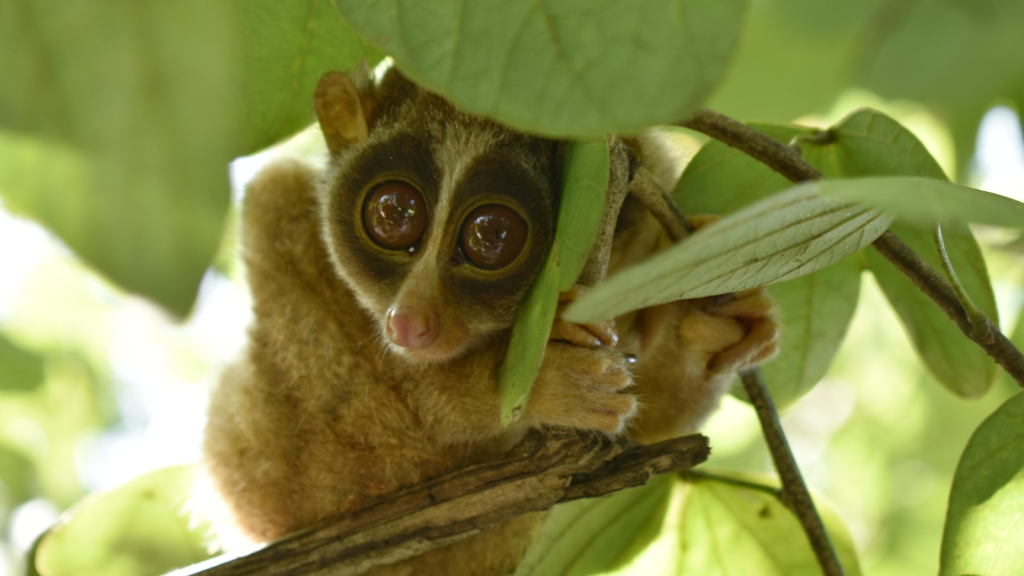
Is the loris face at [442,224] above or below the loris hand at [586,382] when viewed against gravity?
above

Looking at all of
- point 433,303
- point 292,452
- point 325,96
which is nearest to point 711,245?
point 433,303

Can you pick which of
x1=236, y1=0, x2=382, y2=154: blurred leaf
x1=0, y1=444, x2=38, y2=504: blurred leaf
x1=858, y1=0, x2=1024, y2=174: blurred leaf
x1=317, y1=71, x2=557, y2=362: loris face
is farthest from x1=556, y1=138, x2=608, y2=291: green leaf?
x1=0, y1=444, x2=38, y2=504: blurred leaf

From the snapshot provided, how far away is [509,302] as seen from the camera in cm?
172

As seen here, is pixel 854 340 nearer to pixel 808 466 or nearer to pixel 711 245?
pixel 808 466

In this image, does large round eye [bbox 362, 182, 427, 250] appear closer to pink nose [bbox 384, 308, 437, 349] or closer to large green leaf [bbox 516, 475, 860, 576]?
pink nose [bbox 384, 308, 437, 349]

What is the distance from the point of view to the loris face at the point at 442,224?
1.67m

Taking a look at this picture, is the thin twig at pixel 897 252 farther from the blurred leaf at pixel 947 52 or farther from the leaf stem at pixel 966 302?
the blurred leaf at pixel 947 52

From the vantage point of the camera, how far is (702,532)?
1.97 metres

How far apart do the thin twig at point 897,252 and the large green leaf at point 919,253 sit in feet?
0.75

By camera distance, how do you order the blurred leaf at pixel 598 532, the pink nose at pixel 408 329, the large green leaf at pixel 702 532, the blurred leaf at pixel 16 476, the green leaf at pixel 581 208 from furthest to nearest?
1. the blurred leaf at pixel 16 476
2. the large green leaf at pixel 702 532
3. the blurred leaf at pixel 598 532
4. the pink nose at pixel 408 329
5. the green leaf at pixel 581 208

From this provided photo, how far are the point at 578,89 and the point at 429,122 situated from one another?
44.0 inches

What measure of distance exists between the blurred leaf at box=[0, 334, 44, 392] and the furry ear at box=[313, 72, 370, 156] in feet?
6.15

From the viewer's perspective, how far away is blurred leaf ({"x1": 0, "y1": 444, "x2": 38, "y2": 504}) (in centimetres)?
331

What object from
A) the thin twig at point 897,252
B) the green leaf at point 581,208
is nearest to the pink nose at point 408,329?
the green leaf at point 581,208
